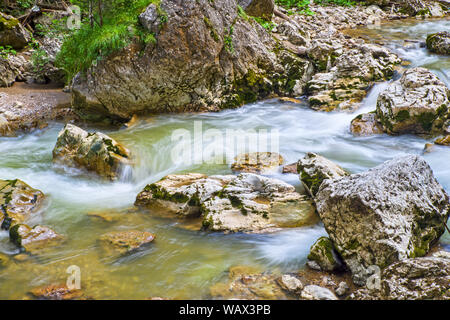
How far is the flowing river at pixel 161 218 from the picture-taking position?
3.97 meters

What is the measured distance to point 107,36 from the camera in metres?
7.95

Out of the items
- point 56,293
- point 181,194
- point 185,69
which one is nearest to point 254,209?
point 181,194

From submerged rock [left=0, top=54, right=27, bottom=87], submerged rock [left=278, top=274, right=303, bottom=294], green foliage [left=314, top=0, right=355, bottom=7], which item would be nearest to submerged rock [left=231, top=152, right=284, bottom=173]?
submerged rock [left=278, top=274, right=303, bottom=294]

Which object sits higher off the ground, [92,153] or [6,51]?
[6,51]

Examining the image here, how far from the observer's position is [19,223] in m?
5.02

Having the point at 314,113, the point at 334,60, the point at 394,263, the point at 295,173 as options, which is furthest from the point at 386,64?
the point at 394,263

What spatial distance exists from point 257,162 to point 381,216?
3.23m

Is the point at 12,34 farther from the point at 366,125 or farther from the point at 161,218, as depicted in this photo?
the point at 366,125

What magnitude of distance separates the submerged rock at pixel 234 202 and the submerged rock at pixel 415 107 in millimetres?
3675

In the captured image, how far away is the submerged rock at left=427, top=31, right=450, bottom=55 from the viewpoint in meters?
11.5

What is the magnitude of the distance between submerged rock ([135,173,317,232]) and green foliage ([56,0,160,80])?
4071mm

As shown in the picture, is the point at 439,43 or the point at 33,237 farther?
the point at 439,43

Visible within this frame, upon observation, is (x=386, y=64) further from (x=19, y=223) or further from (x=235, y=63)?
(x=19, y=223)

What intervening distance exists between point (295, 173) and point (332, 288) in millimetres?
2860
